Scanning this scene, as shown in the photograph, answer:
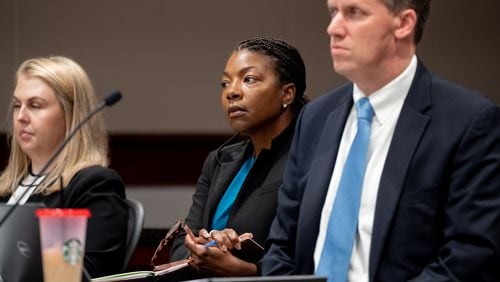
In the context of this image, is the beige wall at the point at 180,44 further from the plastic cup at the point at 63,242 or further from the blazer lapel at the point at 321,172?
the plastic cup at the point at 63,242

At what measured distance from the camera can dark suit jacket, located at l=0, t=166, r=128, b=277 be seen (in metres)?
3.17

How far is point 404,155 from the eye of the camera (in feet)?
8.21

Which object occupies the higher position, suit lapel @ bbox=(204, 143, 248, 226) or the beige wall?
the beige wall

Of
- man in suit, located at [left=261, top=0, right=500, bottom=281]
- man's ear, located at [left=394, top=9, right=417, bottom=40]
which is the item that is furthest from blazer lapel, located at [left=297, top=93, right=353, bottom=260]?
man's ear, located at [left=394, top=9, right=417, bottom=40]

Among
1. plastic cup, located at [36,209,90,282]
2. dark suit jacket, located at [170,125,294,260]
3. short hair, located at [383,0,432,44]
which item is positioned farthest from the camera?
dark suit jacket, located at [170,125,294,260]

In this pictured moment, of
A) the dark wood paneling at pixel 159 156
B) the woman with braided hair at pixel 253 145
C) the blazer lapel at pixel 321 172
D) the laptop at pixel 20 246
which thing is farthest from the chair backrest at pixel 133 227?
the dark wood paneling at pixel 159 156

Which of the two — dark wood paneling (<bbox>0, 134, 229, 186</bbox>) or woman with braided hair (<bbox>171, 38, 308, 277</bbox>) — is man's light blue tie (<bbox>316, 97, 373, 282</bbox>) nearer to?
woman with braided hair (<bbox>171, 38, 308, 277</bbox>)

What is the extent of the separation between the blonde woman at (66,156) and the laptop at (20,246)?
0.61 metres

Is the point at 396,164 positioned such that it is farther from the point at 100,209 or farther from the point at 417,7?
the point at 100,209

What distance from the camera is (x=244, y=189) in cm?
342

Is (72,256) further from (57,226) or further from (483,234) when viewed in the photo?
(483,234)

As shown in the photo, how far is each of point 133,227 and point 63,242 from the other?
3.60 feet

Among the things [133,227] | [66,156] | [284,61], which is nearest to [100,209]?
[133,227]

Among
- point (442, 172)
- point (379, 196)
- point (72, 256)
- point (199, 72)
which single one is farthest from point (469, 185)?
point (199, 72)
